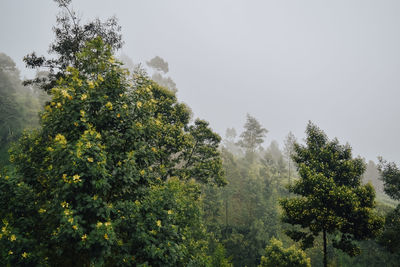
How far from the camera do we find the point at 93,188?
562 cm

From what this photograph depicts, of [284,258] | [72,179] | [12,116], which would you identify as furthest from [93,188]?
[12,116]

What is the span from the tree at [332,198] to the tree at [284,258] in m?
8.83

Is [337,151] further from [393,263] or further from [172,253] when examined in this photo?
[393,263]

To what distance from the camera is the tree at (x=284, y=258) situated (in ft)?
70.2

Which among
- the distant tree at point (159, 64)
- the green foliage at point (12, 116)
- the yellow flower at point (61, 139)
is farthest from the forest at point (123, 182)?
the distant tree at point (159, 64)

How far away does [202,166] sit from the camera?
61.4 feet

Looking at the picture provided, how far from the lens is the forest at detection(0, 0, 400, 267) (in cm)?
552

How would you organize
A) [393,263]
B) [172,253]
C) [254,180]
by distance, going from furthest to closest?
1. [254,180]
2. [393,263]
3. [172,253]

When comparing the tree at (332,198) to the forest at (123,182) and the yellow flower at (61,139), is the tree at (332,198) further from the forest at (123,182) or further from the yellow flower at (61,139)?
the yellow flower at (61,139)

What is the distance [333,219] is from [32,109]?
6548cm

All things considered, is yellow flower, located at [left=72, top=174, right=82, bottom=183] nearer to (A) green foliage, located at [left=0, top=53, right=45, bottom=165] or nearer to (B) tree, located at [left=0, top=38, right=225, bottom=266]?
(B) tree, located at [left=0, top=38, right=225, bottom=266]

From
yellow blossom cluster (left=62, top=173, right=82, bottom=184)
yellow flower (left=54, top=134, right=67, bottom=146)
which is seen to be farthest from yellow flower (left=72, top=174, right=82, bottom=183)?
yellow flower (left=54, top=134, right=67, bottom=146)

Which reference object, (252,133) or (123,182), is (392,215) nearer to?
(123,182)

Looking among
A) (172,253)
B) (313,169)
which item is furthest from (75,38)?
(313,169)
